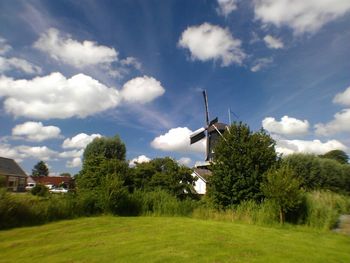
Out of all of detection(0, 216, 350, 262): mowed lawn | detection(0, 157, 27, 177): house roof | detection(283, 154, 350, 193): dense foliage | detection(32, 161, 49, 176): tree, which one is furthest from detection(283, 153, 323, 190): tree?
detection(32, 161, 49, 176): tree

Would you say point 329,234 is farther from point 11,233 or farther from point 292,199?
point 11,233

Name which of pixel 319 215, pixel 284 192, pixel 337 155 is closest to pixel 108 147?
pixel 284 192

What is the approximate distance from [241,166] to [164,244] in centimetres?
982

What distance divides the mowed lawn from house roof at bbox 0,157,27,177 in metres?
48.8

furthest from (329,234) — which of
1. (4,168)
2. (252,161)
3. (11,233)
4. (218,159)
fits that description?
(4,168)

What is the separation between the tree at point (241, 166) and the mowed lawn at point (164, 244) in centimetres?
494

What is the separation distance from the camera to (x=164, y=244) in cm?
916

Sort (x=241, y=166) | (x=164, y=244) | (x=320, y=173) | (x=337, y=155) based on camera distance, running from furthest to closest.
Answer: (x=337, y=155)
(x=320, y=173)
(x=241, y=166)
(x=164, y=244)

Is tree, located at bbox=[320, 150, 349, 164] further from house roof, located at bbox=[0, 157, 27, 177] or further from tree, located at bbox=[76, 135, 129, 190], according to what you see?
house roof, located at bbox=[0, 157, 27, 177]

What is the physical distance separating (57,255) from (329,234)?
414 inches

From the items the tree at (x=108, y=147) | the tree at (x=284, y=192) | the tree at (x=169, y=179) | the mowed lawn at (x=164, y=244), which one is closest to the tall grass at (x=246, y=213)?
the tree at (x=284, y=192)

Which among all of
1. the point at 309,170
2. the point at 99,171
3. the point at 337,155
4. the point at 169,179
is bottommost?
the point at 169,179

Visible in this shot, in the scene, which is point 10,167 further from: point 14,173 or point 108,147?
point 108,147

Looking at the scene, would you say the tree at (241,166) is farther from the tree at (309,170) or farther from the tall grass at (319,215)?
the tree at (309,170)
